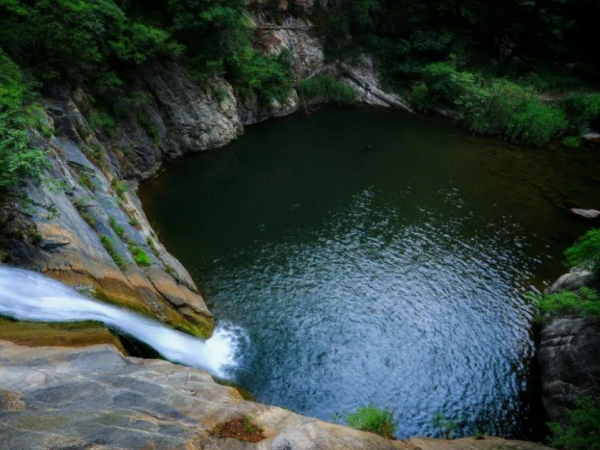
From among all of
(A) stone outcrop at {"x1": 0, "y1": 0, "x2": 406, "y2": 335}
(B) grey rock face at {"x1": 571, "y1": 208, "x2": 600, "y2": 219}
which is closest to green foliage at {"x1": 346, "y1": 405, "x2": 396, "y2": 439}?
(A) stone outcrop at {"x1": 0, "y1": 0, "x2": 406, "y2": 335}

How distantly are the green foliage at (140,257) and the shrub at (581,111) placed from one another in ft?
107

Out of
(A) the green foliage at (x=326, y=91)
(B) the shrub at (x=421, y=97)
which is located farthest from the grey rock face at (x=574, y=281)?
(A) the green foliage at (x=326, y=91)

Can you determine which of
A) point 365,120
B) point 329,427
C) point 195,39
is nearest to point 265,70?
point 195,39

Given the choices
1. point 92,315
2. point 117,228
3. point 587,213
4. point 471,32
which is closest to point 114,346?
point 92,315

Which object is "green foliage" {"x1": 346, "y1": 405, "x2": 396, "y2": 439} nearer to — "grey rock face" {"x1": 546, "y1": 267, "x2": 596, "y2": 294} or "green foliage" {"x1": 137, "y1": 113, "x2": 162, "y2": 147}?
"grey rock face" {"x1": 546, "y1": 267, "x2": 596, "y2": 294}

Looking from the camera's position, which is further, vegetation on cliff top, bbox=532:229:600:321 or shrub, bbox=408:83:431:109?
shrub, bbox=408:83:431:109

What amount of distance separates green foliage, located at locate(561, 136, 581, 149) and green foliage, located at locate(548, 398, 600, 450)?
1056 inches

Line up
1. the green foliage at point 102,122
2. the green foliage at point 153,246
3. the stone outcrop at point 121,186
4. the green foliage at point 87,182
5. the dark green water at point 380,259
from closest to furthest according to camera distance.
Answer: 1. the stone outcrop at point 121,186
2. the dark green water at point 380,259
3. the green foliage at point 153,246
4. the green foliage at point 87,182
5. the green foliage at point 102,122

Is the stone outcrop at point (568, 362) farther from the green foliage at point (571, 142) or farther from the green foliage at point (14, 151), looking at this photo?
the green foliage at point (571, 142)

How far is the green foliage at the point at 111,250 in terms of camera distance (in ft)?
41.7

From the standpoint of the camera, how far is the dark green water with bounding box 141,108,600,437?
12797mm

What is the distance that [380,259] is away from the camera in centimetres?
1825

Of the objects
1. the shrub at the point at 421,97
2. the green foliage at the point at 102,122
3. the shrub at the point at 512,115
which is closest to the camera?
the green foliage at the point at 102,122

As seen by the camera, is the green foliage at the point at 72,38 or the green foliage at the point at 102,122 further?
the green foliage at the point at 102,122
